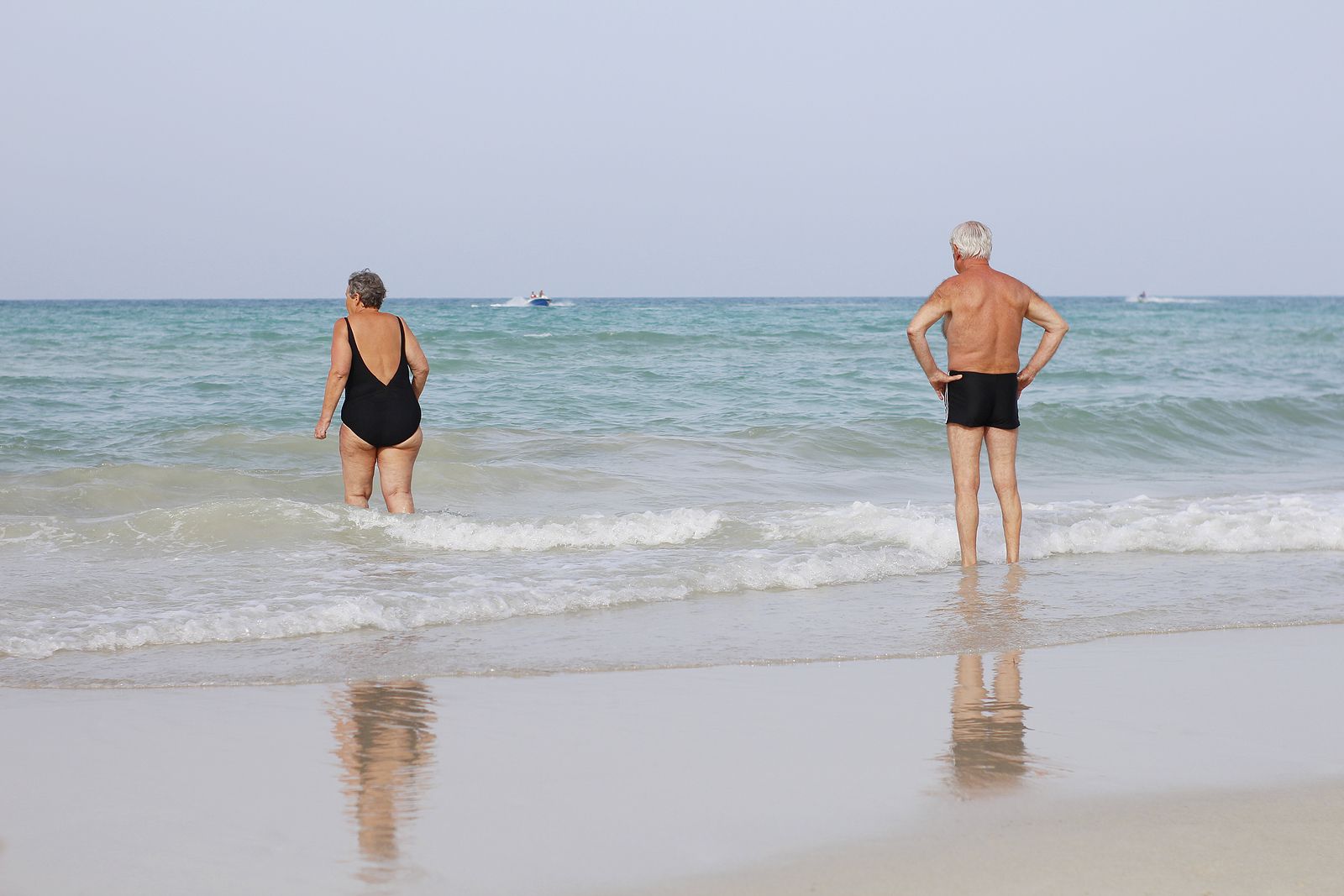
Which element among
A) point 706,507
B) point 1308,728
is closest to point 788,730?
point 1308,728

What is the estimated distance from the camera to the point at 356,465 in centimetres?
646

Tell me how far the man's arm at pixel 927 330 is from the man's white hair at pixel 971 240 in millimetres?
232

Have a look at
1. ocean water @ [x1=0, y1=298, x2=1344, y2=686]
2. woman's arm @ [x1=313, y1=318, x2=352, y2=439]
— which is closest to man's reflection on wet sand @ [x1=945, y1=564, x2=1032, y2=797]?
ocean water @ [x1=0, y1=298, x2=1344, y2=686]

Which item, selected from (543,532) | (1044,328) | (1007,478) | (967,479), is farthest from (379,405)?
(1044,328)

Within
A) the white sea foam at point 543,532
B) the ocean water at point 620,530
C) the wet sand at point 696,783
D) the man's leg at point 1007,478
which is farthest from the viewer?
the white sea foam at point 543,532

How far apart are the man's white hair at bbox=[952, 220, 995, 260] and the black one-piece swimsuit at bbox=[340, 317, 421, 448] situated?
2.85 metres

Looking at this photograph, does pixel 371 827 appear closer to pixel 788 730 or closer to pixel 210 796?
pixel 210 796

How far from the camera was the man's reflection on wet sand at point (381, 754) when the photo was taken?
2467 millimetres

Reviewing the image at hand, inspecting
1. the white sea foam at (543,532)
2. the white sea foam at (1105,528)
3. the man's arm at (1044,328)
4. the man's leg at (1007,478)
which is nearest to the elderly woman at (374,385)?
the white sea foam at (543,532)

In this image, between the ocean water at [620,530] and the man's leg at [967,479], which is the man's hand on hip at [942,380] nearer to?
the man's leg at [967,479]

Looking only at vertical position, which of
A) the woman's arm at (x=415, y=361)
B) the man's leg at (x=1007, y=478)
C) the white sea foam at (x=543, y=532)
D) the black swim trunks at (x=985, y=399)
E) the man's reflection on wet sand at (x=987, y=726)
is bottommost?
the man's reflection on wet sand at (x=987, y=726)

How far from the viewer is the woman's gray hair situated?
6.09 m

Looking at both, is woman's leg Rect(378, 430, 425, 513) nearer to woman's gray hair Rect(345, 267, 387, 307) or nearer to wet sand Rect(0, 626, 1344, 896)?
woman's gray hair Rect(345, 267, 387, 307)

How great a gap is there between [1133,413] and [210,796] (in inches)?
475
